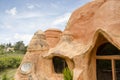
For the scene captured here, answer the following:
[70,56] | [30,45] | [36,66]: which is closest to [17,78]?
[36,66]

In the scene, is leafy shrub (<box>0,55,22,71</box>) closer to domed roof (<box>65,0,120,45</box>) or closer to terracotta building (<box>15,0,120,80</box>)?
terracotta building (<box>15,0,120,80</box>)

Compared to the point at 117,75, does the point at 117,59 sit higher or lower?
higher

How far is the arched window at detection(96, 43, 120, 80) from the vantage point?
12.2 m

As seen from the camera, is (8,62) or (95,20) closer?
(95,20)

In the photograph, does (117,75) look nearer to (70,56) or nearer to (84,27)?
(70,56)

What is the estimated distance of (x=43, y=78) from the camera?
15.3 meters

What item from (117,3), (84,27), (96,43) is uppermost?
(117,3)

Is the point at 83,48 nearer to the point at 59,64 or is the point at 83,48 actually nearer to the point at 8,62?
the point at 59,64

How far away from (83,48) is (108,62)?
1.76 m

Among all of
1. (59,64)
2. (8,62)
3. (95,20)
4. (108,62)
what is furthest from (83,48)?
(8,62)

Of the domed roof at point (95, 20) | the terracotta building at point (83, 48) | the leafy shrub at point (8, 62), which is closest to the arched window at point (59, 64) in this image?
the terracotta building at point (83, 48)

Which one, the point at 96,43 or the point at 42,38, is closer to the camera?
the point at 96,43

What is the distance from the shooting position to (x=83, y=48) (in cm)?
1307

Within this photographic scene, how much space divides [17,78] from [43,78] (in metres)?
2.08
